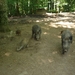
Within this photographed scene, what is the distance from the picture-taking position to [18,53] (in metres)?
7.34

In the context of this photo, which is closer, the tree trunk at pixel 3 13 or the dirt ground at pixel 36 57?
the dirt ground at pixel 36 57

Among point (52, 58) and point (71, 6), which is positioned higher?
point (71, 6)

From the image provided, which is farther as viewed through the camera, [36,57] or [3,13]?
[3,13]

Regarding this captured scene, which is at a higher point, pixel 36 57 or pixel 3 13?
pixel 3 13

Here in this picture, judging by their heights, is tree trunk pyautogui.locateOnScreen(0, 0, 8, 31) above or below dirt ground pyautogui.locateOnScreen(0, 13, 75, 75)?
above

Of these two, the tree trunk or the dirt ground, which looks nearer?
the dirt ground

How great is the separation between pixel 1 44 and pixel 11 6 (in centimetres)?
877

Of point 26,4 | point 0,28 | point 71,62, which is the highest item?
point 26,4

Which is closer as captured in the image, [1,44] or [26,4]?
[1,44]

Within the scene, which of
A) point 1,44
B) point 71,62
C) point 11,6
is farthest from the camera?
point 11,6

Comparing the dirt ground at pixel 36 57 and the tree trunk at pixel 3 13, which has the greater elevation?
the tree trunk at pixel 3 13

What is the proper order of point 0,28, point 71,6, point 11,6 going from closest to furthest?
point 0,28 → point 11,6 → point 71,6

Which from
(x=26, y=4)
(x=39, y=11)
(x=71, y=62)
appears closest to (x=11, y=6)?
(x=26, y=4)

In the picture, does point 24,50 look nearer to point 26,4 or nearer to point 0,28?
point 0,28
